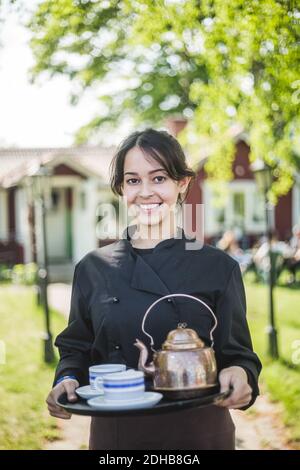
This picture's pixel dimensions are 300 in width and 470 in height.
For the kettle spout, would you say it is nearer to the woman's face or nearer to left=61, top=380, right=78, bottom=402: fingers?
left=61, top=380, right=78, bottom=402: fingers

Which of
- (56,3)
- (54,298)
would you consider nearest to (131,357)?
(56,3)

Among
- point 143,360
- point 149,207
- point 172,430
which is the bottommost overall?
point 172,430

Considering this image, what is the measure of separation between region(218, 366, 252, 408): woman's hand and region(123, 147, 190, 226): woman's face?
52 cm

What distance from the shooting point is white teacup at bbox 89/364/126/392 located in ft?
6.56

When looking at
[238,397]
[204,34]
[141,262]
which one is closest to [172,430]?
[238,397]

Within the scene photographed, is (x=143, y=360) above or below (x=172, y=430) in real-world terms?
above

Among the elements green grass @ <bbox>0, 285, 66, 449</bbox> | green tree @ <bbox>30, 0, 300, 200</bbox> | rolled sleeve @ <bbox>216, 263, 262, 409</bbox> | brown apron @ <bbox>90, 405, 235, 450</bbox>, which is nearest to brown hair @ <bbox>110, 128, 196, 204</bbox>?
rolled sleeve @ <bbox>216, 263, 262, 409</bbox>

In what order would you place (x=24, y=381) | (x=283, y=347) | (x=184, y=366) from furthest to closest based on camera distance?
(x=283, y=347)
(x=24, y=381)
(x=184, y=366)

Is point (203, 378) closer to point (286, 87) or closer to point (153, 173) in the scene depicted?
point (153, 173)

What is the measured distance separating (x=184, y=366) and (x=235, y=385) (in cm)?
18

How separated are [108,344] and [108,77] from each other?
23.5ft

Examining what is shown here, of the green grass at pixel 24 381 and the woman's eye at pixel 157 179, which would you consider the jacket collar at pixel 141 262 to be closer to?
the woman's eye at pixel 157 179

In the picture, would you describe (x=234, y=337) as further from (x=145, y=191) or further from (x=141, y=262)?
(x=145, y=191)

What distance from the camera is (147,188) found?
224 cm
